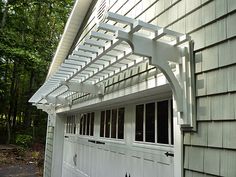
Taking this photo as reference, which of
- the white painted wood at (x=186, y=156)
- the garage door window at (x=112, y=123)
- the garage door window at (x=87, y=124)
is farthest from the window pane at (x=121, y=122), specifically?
the white painted wood at (x=186, y=156)

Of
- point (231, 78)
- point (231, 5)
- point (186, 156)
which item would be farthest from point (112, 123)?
point (231, 5)

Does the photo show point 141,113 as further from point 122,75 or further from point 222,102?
point 222,102

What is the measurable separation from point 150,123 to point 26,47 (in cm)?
1081

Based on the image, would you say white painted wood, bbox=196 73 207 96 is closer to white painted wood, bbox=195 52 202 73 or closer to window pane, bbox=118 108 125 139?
white painted wood, bbox=195 52 202 73

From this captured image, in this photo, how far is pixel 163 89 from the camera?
8.41ft

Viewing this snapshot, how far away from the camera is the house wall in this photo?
5.59 feet

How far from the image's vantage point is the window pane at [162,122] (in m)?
2.79

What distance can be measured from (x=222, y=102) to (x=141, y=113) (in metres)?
1.67

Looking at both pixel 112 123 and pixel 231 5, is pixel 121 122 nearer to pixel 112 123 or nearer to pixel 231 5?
pixel 112 123

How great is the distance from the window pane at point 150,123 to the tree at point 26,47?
9.77 meters

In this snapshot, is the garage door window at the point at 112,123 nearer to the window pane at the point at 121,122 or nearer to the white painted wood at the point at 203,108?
the window pane at the point at 121,122

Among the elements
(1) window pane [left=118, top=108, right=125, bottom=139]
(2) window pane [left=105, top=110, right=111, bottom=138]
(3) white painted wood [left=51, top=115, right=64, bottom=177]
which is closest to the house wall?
(1) window pane [left=118, top=108, right=125, bottom=139]

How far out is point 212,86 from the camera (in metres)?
1.87

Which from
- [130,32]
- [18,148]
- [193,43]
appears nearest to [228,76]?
[193,43]
